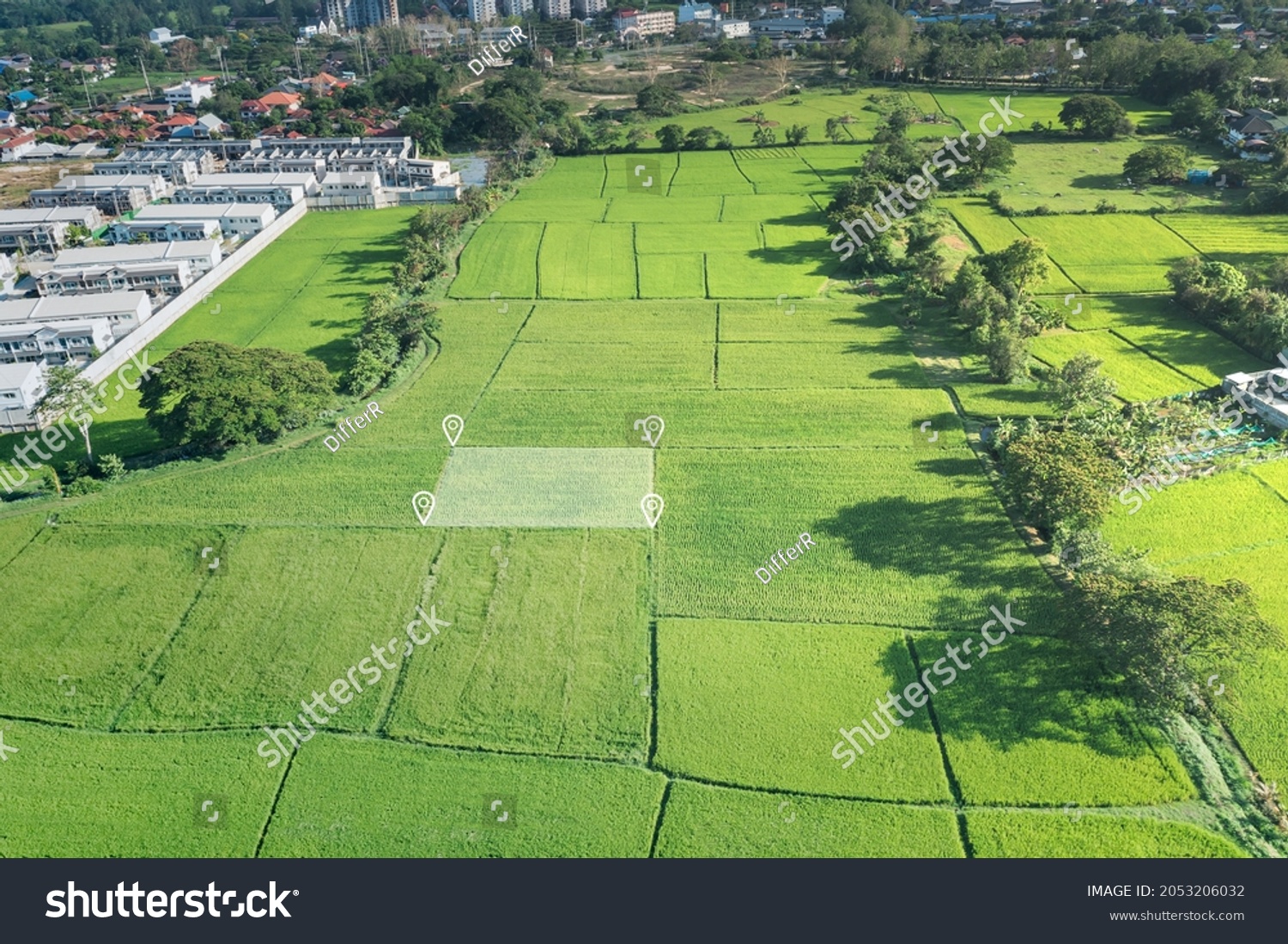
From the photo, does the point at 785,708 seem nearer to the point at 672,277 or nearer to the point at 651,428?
the point at 651,428

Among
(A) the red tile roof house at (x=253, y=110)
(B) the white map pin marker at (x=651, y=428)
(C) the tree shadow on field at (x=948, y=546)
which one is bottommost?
(C) the tree shadow on field at (x=948, y=546)

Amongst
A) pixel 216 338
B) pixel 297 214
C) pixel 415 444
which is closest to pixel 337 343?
pixel 216 338

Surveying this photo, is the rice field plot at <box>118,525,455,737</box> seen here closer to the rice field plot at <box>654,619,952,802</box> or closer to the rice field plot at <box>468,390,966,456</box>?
the rice field plot at <box>654,619,952,802</box>

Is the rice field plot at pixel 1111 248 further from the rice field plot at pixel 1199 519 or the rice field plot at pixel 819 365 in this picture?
the rice field plot at pixel 1199 519

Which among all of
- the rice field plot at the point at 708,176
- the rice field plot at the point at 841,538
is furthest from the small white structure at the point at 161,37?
the rice field plot at the point at 841,538

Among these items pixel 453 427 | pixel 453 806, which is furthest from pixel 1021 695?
pixel 453 427

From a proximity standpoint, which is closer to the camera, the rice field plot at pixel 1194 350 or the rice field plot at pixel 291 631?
the rice field plot at pixel 291 631

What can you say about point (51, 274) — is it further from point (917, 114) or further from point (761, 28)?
point (761, 28)

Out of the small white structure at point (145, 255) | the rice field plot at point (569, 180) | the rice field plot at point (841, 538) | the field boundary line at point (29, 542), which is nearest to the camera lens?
the rice field plot at point (841, 538)

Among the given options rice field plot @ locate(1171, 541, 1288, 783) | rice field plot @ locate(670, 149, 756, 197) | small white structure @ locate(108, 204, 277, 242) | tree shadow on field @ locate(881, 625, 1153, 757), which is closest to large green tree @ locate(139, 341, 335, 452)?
tree shadow on field @ locate(881, 625, 1153, 757)
